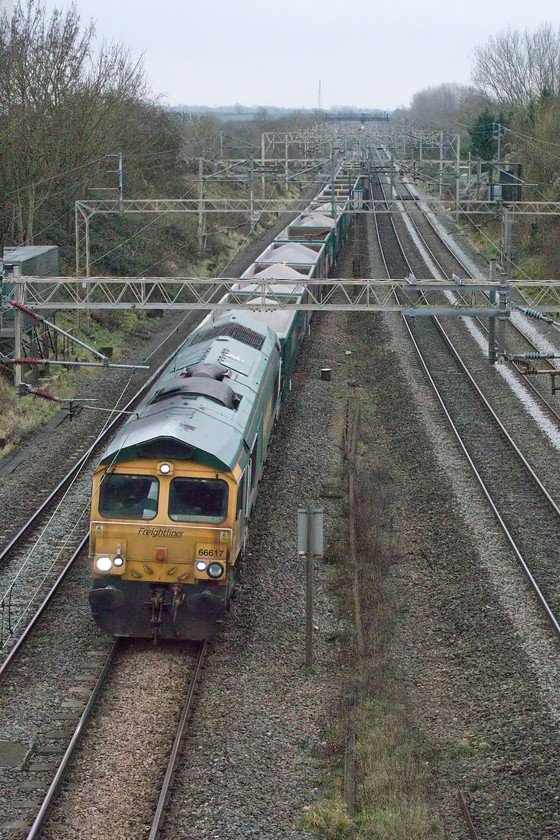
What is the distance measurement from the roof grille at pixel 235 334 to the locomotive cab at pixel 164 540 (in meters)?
6.32

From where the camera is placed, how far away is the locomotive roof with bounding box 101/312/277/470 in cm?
1201

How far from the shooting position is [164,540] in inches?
471

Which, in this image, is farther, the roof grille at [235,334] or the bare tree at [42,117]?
the bare tree at [42,117]

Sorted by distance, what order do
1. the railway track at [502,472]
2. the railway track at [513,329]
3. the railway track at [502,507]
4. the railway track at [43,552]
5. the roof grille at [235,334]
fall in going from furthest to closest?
1. the railway track at [513,329]
2. the roof grille at [235,334]
3. the railway track at [502,472]
4. the railway track at [43,552]
5. the railway track at [502,507]

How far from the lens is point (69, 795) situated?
31.5 ft

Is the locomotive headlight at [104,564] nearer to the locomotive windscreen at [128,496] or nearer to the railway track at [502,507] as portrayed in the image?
Answer: the locomotive windscreen at [128,496]

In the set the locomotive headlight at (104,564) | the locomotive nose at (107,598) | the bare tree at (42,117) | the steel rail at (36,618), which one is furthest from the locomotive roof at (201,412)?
the bare tree at (42,117)

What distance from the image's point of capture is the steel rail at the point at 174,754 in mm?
9064

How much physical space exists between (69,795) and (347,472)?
11.7 meters

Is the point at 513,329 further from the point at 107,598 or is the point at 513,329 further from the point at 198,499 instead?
the point at 107,598

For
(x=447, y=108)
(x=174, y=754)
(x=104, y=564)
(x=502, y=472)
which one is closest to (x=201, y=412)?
(x=104, y=564)

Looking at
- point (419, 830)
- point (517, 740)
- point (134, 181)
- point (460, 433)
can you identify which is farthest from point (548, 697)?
point (134, 181)

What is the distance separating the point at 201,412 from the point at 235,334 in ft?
17.8

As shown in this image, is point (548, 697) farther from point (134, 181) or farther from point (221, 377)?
point (134, 181)
